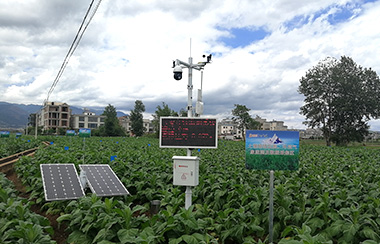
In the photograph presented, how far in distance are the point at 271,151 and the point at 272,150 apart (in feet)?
0.09

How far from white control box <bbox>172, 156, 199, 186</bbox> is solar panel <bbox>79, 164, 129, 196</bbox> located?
1579mm

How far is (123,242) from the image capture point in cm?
472

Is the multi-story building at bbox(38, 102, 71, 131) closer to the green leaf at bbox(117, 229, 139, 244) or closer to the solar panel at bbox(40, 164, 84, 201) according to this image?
the solar panel at bbox(40, 164, 84, 201)

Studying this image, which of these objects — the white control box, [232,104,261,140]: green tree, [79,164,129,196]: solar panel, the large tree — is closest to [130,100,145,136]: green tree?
[232,104,261,140]: green tree

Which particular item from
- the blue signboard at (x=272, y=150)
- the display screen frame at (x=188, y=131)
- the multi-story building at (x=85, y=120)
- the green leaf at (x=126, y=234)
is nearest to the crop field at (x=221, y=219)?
the green leaf at (x=126, y=234)

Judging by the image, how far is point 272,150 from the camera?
19.6ft

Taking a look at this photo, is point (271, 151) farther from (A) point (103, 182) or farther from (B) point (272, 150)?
(A) point (103, 182)

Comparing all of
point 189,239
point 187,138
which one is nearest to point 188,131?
point 187,138

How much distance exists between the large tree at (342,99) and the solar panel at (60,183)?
160 feet

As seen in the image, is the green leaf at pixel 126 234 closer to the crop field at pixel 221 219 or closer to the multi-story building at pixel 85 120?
the crop field at pixel 221 219

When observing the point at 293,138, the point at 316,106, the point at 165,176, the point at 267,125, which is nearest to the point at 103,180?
the point at 165,176

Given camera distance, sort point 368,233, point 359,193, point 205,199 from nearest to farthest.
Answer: point 368,233
point 359,193
point 205,199

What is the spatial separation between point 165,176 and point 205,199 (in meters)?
2.57

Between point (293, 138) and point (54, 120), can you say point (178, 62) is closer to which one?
point (293, 138)
